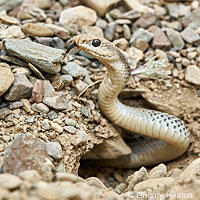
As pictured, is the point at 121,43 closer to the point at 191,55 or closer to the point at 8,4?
the point at 191,55

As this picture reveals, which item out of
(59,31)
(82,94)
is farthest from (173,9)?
(82,94)

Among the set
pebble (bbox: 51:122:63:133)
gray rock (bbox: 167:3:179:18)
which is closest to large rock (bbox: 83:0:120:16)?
gray rock (bbox: 167:3:179:18)

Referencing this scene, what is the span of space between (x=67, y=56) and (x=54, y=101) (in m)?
0.67

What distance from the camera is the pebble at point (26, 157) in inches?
83.6

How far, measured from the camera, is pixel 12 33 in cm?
348

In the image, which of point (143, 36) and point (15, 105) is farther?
point (143, 36)

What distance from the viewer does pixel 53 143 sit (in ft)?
9.09

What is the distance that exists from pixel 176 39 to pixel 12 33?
1.94m

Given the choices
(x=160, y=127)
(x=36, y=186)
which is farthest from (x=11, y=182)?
(x=160, y=127)

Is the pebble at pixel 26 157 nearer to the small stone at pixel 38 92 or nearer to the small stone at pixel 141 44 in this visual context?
the small stone at pixel 38 92

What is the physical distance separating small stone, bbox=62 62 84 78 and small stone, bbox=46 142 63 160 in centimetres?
86

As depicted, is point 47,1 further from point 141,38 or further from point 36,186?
point 36,186

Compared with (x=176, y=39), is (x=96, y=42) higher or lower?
higher

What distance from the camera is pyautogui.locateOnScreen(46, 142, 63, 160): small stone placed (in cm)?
262
